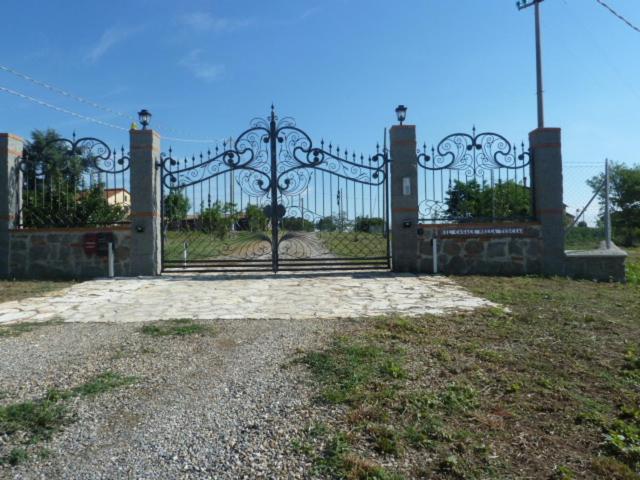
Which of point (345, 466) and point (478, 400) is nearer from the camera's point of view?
point (345, 466)

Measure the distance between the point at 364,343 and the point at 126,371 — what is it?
2.03 meters

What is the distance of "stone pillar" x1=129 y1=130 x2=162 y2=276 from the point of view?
9953 millimetres

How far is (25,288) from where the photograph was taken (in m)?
8.40

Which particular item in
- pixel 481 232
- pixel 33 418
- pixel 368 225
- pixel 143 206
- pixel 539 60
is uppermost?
pixel 539 60

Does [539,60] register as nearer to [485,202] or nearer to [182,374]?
[485,202]

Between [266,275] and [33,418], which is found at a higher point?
[266,275]

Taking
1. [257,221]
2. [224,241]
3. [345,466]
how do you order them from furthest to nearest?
1. [224,241]
2. [257,221]
3. [345,466]

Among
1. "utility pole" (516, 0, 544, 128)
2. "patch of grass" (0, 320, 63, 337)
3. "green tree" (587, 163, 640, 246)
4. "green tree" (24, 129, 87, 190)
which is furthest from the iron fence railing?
"green tree" (587, 163, 640, 246)

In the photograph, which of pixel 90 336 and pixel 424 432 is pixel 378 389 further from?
pixel 90 336

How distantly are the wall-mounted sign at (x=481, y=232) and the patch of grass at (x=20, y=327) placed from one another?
7.24m

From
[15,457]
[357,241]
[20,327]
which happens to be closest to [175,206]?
[357,241]

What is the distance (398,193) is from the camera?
33.1ft

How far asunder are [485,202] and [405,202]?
191 centimetres

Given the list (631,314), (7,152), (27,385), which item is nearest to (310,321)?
(27,385)
